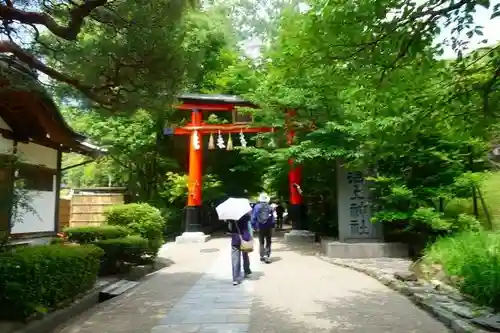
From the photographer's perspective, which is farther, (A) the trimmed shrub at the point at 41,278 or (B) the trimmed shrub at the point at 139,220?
(B) the trimmed shrub at the point at 139,220

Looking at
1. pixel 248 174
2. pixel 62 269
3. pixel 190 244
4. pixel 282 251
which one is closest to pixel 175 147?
pixel 248 174

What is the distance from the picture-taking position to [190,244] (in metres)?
18.4

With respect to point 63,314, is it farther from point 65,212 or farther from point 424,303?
point 65,212

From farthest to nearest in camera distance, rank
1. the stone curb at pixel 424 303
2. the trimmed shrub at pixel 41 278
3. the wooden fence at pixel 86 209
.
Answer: the wooden fence at pixel 86 209 → the trimmed shrub at pixel 41 278 → the stone curb at pixel 424 303

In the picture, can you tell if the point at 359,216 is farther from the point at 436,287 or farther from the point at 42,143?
the point at 42,143

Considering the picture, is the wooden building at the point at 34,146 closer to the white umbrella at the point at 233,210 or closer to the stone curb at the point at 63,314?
the stone curb at the point at 63,314

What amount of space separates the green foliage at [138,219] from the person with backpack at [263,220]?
270 cm

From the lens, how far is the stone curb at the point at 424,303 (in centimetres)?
577

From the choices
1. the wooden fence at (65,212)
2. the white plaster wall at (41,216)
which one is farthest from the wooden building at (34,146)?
the wooden fence at (65,212)

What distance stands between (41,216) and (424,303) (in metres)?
9.37

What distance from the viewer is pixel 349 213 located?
13336 mm

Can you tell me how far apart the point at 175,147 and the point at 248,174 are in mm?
4095

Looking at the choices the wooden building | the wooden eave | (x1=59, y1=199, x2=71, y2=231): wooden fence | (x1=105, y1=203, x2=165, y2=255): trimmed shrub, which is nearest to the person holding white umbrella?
(x1=105, y1=203, x2=165, y2=255): trimmed shrub

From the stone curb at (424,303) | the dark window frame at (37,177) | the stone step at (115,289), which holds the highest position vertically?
the dark window frame at (37,177)
